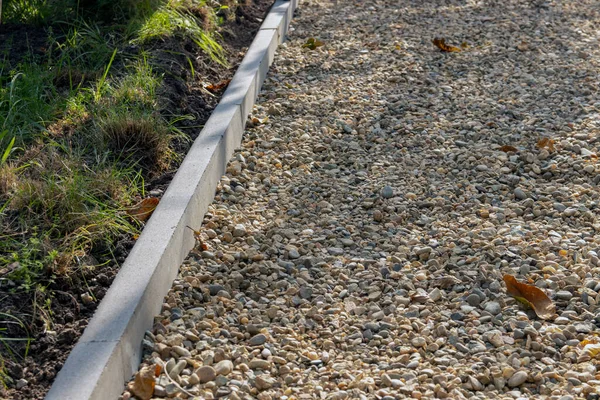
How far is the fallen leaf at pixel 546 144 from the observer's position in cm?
427

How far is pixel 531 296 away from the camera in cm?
303

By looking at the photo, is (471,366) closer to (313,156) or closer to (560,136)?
(313,156)

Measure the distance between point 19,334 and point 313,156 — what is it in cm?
203

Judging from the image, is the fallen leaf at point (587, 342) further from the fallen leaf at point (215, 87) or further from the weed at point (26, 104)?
the fallen leaf at point (215, 87)

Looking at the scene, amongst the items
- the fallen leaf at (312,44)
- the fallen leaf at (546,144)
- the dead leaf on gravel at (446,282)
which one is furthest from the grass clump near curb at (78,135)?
the fallen leaf at (546,144)

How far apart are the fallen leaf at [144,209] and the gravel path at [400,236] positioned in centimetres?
26

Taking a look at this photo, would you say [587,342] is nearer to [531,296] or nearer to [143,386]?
[531,296]

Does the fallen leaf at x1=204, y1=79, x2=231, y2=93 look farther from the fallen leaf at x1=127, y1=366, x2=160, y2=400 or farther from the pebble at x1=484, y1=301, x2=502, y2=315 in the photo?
the fallen leaf at x1=127, y1=366, x2=160, y2=400

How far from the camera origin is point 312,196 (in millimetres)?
3910

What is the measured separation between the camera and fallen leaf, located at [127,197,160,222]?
341cm

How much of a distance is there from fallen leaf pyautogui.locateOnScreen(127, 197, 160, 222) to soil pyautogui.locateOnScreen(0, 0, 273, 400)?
0.16 meters

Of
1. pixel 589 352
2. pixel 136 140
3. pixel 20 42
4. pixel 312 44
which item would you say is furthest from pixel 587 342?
pixel 20 42

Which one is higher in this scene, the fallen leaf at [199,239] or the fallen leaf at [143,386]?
the fallen leaf at [143,386]

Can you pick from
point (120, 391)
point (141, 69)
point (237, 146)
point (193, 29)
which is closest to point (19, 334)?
point (120, 391)
